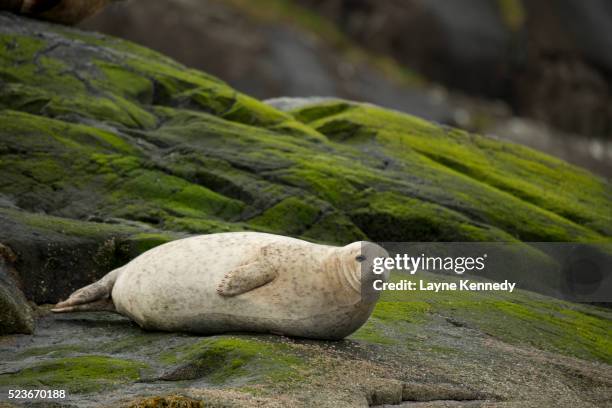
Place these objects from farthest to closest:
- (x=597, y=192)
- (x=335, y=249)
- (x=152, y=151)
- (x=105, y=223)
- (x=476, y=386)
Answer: (x=597, y=192)
(x=152, y=151)
(x=105, y=223)
(x=335, y=249)
(x=476, y=386)

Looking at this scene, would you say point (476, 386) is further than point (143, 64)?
No

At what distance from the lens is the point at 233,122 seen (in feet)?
57.0

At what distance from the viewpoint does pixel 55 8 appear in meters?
19.2

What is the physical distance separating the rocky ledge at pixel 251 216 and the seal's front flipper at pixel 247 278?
427 mm

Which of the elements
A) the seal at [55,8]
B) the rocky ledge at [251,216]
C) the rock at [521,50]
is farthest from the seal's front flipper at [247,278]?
the rock at [521,50]

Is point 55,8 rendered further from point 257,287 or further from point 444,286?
point 257,287

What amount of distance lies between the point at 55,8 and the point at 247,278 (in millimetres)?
11186

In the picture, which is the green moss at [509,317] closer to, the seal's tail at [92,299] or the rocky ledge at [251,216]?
the rocky ledge at [251,216]

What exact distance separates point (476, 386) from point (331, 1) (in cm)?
4115

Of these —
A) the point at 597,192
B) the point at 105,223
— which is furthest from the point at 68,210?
the point at 597,192

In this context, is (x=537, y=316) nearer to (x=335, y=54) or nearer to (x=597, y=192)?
(x=597, y=192)

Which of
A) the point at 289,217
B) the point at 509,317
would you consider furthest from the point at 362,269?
the point at 289,217

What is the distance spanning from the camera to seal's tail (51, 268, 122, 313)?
10875 millimetres

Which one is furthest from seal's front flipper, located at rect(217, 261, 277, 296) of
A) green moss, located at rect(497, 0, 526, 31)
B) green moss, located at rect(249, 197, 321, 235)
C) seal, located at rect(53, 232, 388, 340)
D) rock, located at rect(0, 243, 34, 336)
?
green moss, located at rect(497, 0, 526, 31)
